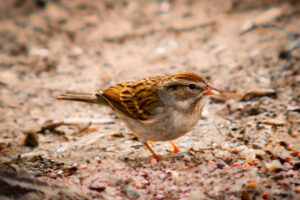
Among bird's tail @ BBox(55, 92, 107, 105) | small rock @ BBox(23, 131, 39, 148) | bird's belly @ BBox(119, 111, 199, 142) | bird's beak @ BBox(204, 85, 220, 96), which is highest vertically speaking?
bird's beak @ BBox(204, 85, 220, 96)

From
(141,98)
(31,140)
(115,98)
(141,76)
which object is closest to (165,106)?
(141,98)

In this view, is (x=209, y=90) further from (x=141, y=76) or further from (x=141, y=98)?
(x=141, y=76)

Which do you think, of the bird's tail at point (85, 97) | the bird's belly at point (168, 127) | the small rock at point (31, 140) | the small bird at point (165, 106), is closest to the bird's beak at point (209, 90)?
the small bird at point (165, 106)

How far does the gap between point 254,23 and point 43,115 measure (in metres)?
4.60

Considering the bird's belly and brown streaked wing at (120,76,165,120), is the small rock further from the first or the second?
the bird's belly

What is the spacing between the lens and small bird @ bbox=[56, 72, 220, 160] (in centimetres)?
367

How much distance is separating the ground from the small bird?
376 millimetres

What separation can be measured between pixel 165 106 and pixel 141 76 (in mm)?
2353

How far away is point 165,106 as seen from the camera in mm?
3787

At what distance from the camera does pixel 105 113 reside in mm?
5254

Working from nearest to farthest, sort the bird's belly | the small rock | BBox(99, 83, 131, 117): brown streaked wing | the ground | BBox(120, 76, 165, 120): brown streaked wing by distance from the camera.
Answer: the ground
the bird's belly
BBox(120, 76, 165, 120): brown streaked wing
BBox(99, 83, 131, 117): brown streaked wing
the small rock

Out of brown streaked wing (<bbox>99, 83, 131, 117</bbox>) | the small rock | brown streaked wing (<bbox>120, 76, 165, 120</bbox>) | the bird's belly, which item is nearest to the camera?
the bird's belly

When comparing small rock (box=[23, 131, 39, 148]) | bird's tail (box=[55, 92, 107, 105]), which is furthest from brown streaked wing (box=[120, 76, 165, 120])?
small rock (box=[23, 131, 39, 148])

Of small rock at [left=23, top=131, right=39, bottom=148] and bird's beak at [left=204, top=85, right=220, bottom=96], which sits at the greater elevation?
bird's beak at [left=204, top=85, right=220, bottom=96]
